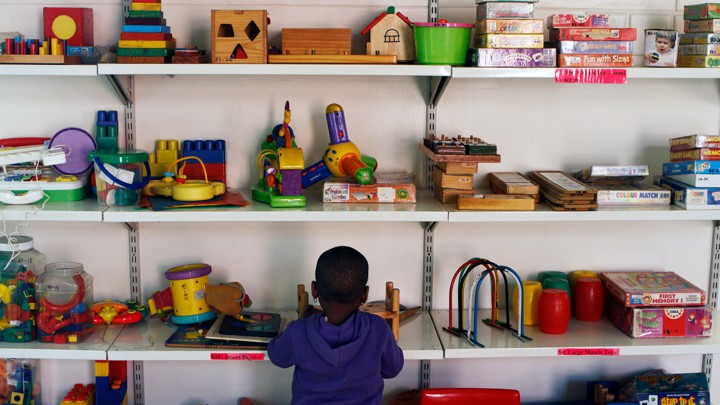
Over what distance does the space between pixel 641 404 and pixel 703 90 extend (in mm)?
1118

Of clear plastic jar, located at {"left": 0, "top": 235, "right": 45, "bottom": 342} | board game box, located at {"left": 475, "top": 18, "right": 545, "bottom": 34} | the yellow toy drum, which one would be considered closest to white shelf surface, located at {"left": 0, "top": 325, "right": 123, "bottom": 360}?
clear plastic jar, located at {"left": 0, "top": 235, "right": 45, "bottom": 342}

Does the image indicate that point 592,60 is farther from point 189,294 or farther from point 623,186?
point 189,294

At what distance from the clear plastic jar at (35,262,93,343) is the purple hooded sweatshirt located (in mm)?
710

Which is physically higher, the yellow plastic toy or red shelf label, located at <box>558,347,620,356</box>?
the yellow plastic toy

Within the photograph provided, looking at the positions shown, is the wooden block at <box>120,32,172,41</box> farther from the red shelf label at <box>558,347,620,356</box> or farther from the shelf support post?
the shelf support post

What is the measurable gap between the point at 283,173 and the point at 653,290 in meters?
1.29

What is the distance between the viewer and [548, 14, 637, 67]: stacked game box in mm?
2660

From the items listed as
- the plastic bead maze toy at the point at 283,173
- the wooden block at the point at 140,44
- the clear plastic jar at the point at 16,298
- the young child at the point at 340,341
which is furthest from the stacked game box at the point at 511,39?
the clear plastic jar at the point at 16,298

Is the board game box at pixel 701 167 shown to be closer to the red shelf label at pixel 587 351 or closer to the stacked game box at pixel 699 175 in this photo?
the stacked game box at pixel 699 175

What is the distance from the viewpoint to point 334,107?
110 inches

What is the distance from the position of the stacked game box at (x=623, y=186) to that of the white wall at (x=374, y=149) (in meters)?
0.15

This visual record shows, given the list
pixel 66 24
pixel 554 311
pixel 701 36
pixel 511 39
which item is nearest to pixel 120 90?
pixel 66 24

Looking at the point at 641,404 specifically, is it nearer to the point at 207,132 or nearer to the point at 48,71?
the point at 207,132

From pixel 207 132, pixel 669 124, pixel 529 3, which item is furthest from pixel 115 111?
pixel 669 124
